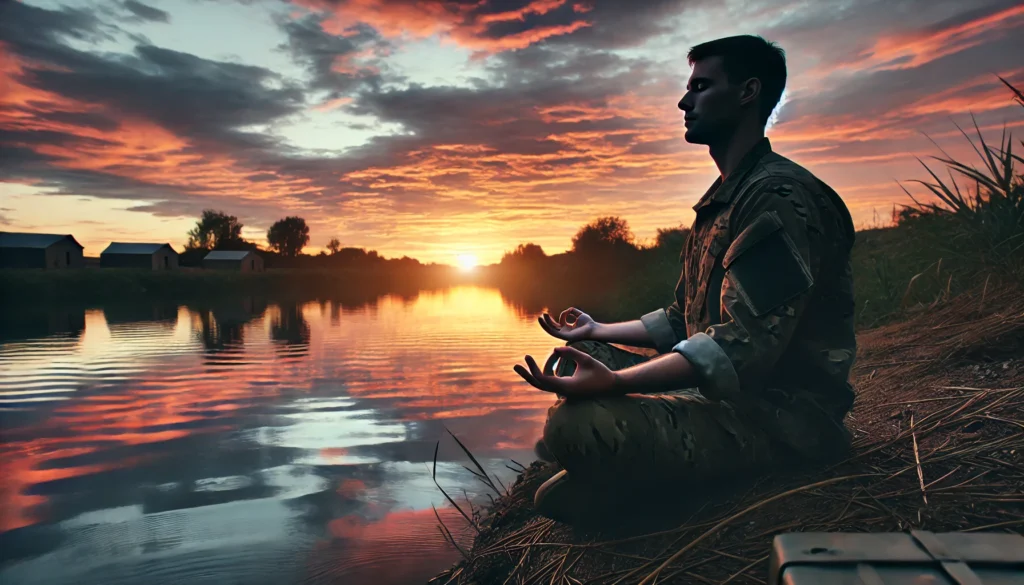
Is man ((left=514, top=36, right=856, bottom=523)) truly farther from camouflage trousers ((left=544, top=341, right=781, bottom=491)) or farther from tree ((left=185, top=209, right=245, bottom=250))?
tree ((left=185, top=209, right=245, bottom=250))

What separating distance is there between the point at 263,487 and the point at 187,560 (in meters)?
1.72

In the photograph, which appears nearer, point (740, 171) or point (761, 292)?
point (761, 292)

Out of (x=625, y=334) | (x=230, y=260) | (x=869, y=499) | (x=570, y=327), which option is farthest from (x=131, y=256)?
(x=869, y=499)

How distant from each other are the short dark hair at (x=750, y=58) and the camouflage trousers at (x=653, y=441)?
145cm

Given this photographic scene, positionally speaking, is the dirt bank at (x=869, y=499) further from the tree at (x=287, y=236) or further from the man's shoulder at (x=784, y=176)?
the tree at (x=287, y=236)

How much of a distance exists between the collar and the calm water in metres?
3.36

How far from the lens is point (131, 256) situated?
257 ft

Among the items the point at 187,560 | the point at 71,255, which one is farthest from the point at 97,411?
the point at 71,255

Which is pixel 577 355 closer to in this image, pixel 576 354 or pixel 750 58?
pixel 576 354

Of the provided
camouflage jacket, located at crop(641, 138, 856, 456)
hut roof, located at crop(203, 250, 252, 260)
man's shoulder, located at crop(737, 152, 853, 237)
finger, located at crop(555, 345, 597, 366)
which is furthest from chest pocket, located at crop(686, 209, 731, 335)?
hut roof, located at crop(203, 250, 252, 260)

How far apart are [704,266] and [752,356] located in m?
0.61

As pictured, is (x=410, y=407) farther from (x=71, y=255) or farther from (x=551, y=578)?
(x=71, y=255)

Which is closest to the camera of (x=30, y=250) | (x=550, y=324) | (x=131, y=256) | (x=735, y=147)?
(x=735, y=147)

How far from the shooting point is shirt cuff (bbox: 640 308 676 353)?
334cm
